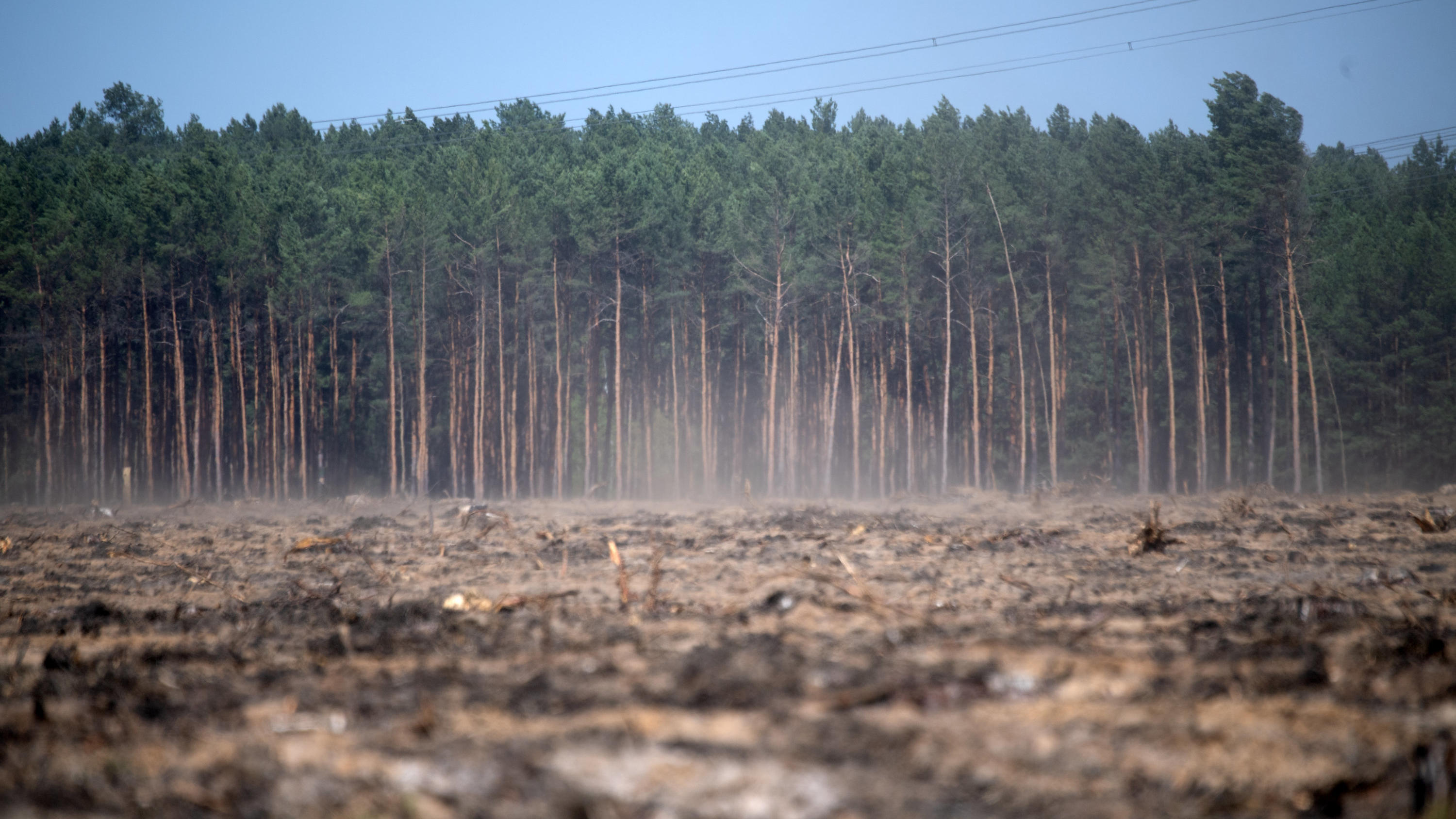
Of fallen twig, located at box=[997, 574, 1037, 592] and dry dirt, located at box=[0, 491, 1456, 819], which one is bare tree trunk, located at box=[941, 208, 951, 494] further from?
fallen twig, located at box=[997, 574, 1037, 592]

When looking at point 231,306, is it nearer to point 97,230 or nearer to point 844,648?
point 97,230

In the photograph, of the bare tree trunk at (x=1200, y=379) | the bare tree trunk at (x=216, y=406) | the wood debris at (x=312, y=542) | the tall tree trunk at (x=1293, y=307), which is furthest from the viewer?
the bare tree trunk at (x=216, y=406)

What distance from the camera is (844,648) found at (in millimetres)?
4617

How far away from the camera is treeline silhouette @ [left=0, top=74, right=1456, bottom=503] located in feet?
123

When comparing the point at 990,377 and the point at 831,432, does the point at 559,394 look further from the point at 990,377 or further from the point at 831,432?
the point at 990,377

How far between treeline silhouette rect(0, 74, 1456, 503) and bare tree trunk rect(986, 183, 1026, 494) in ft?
1.06

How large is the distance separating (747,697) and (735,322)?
3885 centimetres

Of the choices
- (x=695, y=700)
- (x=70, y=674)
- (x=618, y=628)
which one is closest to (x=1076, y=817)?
(x=695, y=700)

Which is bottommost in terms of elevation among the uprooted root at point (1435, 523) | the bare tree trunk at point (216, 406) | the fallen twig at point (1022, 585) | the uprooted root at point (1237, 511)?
the uprooted root at point (1237, 511)

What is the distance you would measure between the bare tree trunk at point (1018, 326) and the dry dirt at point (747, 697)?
1130 inches

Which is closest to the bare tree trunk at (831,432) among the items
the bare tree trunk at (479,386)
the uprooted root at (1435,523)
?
the bare tree trunk at (479,386)

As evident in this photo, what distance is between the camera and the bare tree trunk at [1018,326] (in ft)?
121

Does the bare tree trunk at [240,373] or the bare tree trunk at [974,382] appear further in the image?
the bare tree trunk at [240,373]

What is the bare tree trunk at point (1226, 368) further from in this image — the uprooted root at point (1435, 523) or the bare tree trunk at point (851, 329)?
the uprooted root at point (1435, 523)
